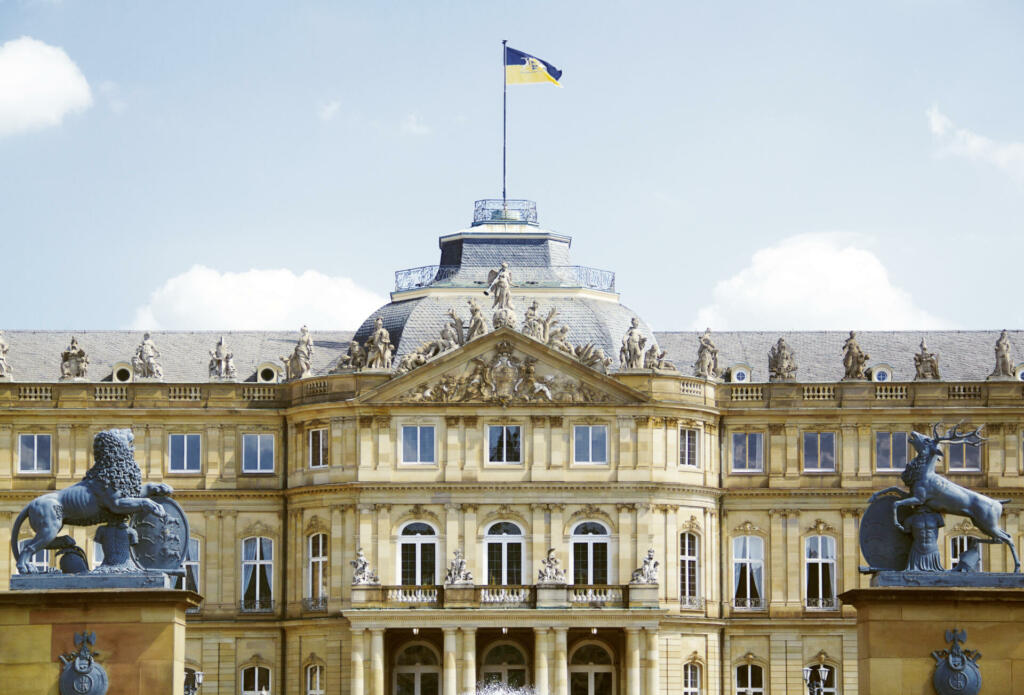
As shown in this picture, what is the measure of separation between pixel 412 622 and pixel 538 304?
16215 millimetres

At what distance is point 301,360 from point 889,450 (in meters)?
25.8

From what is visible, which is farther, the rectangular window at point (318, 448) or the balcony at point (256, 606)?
the balcony at point (256, 606)

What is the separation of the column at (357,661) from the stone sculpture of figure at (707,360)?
19.2 m

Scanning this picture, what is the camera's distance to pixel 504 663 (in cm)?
10094

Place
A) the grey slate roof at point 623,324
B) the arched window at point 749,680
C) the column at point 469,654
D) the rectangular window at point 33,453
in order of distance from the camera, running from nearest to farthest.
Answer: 1. the column at point 469,654
2. the arched window at point 749,680
3. the rectangular window at point 33,453
4. the grey slate roof at point 623,324

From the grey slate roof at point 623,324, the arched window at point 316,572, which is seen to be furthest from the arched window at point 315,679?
the grey slate roof at point 623,324

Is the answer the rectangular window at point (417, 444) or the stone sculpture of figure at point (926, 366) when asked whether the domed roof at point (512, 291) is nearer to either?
the rectangular window at point (417, 444)

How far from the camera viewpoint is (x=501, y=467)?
335 ft

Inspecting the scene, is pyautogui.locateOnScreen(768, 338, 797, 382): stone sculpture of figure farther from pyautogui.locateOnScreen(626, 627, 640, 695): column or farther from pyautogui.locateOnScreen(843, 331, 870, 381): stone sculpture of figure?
pyautogui.locateOnScreen(626, 627, 640, 695): column

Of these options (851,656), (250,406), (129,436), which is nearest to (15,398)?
(250,406)

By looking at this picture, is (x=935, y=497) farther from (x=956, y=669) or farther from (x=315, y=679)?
(x=315, y=679)

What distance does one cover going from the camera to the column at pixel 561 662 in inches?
3829

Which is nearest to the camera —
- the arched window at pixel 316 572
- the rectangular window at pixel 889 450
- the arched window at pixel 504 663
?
the arched window at pixel 504 663

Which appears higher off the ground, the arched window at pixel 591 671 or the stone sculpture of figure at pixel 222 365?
the stone sculpture of figure at pixel 222 365
